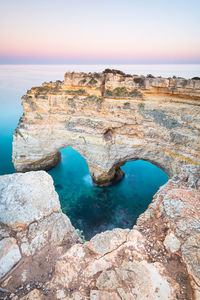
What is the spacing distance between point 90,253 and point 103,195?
1020 cm

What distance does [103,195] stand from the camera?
13.7 metres

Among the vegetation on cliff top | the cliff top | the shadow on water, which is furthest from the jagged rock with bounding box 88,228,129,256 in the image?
the vegetation on cliff top

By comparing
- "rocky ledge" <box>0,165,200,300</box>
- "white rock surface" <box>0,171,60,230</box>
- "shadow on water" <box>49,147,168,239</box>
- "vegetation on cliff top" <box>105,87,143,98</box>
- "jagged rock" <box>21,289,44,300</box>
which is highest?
"vegetation on cliff top" <box>105,87,143,98</box>

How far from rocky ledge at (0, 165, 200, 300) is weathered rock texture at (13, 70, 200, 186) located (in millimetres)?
6589

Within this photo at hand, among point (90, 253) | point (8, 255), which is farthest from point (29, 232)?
point (90, 253)

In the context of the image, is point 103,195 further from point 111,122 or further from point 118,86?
point 118,86

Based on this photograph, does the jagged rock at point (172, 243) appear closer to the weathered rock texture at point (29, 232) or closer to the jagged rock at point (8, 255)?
the weathered rock texture at point (29, 232)

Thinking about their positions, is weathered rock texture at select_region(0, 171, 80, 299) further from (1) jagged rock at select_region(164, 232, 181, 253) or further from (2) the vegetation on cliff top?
(2) the vegetation on cliff top

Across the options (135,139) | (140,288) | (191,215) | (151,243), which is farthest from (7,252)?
(135,139)

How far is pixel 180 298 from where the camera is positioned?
→ 9.23 ft

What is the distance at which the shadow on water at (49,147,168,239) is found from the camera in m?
11.3

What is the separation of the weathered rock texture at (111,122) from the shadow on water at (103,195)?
142 centimetres

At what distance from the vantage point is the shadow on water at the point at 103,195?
1129 cm

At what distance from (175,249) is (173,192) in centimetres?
194
